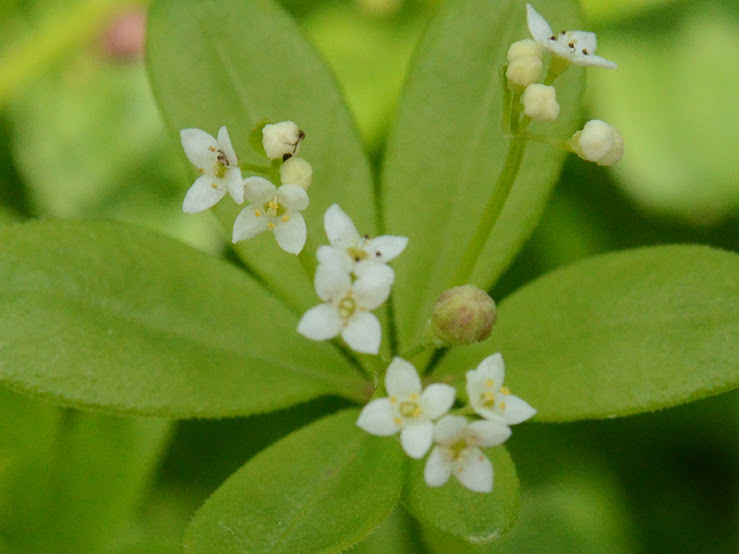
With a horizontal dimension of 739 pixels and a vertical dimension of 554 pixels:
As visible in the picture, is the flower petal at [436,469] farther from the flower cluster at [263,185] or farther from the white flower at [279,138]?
the white flower at [279,138]

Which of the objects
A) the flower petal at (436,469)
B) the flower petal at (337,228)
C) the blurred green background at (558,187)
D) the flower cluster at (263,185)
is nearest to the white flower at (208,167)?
the flower cluster at (263,185)

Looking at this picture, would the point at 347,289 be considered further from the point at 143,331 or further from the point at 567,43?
the point at 567,43

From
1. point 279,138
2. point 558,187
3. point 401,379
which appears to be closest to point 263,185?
point 279,138

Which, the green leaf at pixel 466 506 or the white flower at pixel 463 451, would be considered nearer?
the white flower at pixel 463 451

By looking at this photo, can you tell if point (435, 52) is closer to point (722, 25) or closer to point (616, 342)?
point (616, 342)

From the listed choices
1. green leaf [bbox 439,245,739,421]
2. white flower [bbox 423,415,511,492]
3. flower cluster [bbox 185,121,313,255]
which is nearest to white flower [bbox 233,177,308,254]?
flower cluster [bbox 185,121,313,255]

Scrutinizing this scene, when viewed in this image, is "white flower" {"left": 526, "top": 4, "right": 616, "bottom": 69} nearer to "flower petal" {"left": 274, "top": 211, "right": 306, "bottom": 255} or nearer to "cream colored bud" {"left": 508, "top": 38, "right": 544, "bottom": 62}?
"cream colored bud" {"left": 508, "top": 38, "right": 544, "bottom": 62}
